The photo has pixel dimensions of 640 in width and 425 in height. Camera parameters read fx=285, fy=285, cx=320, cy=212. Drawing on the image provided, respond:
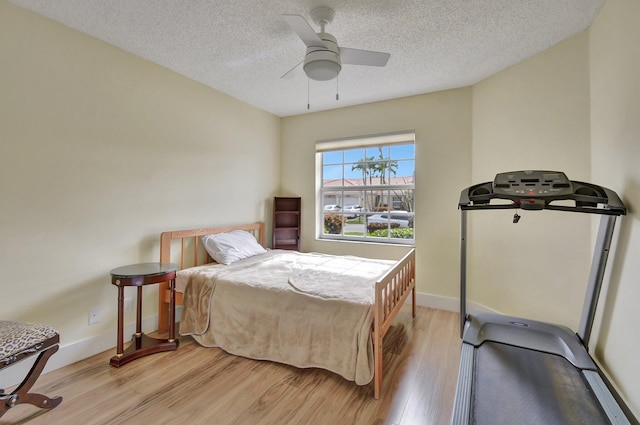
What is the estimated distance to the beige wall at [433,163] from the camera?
126 inches

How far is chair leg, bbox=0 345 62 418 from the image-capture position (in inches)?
59.5

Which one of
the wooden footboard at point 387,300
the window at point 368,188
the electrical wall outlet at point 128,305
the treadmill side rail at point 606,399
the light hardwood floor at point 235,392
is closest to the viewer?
the treadmill side rail at point 606,399

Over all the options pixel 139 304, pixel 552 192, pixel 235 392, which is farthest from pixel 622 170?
pixel 139 304

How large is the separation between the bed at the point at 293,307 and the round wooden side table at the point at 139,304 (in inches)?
7.9

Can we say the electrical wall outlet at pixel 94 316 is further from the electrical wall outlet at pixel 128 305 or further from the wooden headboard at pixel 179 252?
the wooden headboard at pixel 179 252

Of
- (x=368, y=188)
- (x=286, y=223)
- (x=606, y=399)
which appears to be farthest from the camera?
(x=286, y=223)

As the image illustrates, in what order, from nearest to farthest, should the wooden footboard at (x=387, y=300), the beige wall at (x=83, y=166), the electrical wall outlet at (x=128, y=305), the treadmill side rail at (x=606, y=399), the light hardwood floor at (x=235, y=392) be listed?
the treadmill side rail at (x=606, y=399)
the light hardwood floor at (x=235, y=392)
the wooden footboard at (x=387, y=300)
the beige wall at (x=83, y=166)
the electrical wall outlet at (x=128, y=305)

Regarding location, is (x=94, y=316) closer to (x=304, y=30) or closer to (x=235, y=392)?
(x=235, y=392)

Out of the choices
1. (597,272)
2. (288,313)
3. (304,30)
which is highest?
(304,30)

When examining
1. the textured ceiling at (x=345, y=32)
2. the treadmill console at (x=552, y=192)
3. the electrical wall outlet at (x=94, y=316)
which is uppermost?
the textured ceiling at (x=345, y=32)

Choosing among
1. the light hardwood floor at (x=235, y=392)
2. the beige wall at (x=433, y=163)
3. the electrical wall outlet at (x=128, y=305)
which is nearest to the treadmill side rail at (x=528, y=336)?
the light hardwood floor at (x=235, y=392)

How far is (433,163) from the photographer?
3.34 metres

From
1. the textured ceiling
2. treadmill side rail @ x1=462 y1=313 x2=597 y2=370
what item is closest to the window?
the textured ceiling

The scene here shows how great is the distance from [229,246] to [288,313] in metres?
1.31
